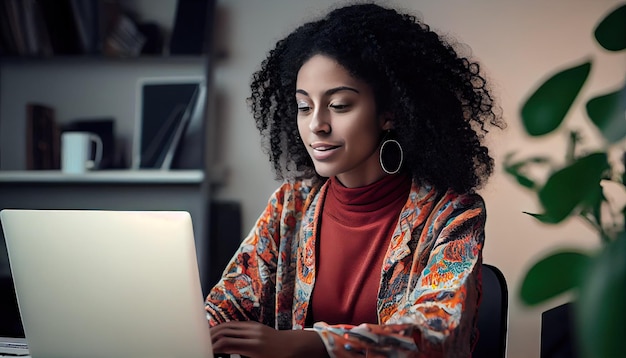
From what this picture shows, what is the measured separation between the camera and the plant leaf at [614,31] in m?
0.46

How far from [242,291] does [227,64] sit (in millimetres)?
1401

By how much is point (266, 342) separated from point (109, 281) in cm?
23

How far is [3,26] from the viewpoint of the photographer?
2.40 meters

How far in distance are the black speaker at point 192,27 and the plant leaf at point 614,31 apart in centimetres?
205

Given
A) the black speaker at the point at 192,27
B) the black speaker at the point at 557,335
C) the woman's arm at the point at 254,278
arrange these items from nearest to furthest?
the woman's arm at the point at 254,278 → the black speaker at the point at 557,335 → the black speaker at the point at 192,27

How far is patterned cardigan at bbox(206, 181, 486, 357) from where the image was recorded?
958 mm

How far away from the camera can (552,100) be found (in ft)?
1.38

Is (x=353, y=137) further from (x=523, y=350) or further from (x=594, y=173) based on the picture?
(x=523, y=350)

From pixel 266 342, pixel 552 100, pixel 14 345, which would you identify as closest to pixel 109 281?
pixel 266 342

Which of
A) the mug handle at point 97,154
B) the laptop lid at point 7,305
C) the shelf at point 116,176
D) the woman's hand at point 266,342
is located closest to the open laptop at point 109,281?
the woman's hand at point 266,342

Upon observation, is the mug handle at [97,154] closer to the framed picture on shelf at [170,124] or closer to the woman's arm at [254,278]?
the framed picture on shelf at [170,124]

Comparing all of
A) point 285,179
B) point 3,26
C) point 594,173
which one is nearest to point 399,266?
point 285,179

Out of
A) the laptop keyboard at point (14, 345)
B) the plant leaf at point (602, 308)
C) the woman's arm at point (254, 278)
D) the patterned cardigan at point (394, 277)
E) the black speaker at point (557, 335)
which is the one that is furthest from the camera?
the black speaker at point (557, 335)

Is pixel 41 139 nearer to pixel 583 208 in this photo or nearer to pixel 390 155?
pixel 390 155
